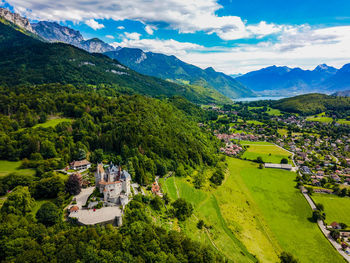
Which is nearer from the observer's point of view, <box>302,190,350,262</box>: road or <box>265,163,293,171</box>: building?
<box>302,190,350,262</box>: road

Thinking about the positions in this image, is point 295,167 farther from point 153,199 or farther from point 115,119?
point 115,119

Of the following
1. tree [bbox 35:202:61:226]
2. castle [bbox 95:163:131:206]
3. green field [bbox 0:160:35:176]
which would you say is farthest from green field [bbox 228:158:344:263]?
green field [bbox 0:160:35:176]

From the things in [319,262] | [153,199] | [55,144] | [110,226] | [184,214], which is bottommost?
[319,262]

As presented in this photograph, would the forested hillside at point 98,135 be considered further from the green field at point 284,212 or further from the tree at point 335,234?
the tree at point 335,234

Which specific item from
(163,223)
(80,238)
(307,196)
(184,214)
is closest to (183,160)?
(184,214)

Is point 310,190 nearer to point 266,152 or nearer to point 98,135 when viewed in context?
point 266,152

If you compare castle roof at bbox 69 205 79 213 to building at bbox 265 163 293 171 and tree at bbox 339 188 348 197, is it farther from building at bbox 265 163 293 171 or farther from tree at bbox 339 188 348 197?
building at bbox 265 163 293 171
